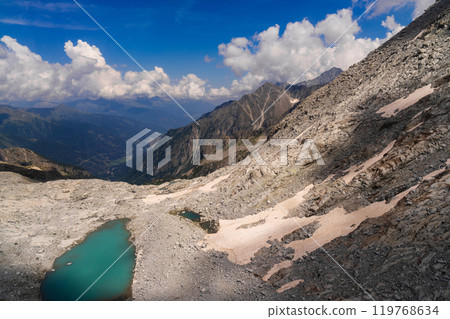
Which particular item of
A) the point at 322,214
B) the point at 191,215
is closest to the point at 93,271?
the point at 191,215

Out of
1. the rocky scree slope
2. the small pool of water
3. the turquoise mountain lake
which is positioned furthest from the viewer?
the small pool of water

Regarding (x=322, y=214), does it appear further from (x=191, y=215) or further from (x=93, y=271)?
(x=93, y=271)

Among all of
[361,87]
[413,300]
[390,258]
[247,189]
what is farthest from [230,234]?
[361,87]

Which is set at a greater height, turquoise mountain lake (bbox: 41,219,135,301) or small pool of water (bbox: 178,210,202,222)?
small pool of water (bbox: 178,210,202,222)

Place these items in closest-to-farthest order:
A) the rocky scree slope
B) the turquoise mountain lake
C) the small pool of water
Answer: the rocky scree slope < the turquoise mountain lake < the small pool of water

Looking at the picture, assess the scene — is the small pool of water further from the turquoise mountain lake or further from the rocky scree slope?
the turquoise mountain lake

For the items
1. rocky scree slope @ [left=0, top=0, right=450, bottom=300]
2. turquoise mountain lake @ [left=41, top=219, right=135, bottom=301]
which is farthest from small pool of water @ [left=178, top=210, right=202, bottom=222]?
turquoise mountain lake @ [left=41, top=219, right=135, bottom=301]

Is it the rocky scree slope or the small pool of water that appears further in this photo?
the small pool of water

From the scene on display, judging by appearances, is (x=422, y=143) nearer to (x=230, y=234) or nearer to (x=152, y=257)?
(x=230, y=234)
